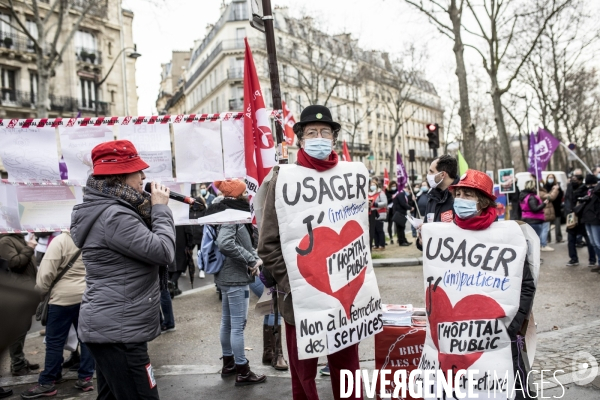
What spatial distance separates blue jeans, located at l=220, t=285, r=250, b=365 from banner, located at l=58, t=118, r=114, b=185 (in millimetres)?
1931

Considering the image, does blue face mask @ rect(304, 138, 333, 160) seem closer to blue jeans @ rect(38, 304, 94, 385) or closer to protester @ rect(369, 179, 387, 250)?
blue jeans @ rect(38, 304, 94, 385)

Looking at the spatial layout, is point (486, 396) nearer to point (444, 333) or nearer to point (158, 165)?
point (444, 333)

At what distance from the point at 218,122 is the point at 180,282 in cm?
652

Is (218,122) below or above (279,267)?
above

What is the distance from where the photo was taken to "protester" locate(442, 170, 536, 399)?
3119 mm

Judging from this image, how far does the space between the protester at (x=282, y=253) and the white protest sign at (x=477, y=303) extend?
0.58 m

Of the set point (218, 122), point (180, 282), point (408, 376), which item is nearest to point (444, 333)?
point (408, 376)

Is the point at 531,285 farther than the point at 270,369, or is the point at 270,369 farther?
the point at 270,369

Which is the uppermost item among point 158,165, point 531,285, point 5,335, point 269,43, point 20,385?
point 269,43

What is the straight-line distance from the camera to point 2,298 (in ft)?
4.04

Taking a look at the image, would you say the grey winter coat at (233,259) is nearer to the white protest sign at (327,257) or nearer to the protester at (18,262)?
the white protest sign at (327,257)

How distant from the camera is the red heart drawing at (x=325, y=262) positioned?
126 inches

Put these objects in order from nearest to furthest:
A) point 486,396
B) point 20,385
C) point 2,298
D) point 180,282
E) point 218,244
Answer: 1. point 2,298
2. point 486,396
3. point 218,244
4. point 20,385
5. point 180,282

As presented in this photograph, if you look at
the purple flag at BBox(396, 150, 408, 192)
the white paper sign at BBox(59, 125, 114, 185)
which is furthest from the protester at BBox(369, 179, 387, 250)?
the white paper sign at BBox(59, 125, 114, 185)
